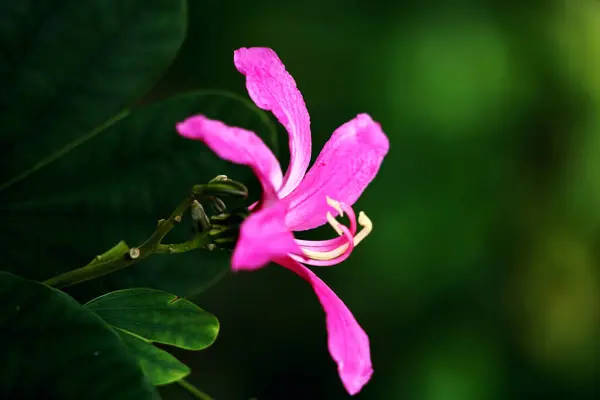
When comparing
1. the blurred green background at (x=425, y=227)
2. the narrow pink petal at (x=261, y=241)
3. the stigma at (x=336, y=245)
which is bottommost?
the blurred green background at (x=425, y=227)

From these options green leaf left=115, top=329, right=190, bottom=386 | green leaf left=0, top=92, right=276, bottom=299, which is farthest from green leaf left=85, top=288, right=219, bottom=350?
green leaf left=0, top=92, right=276, bottom=299

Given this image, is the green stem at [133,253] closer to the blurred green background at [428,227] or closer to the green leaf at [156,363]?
the green leaf at [156,363]

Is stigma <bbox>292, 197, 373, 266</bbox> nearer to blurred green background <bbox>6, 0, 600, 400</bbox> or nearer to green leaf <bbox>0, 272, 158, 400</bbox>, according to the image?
green leaf <bbox>0, 272, 158, 400</bbox>

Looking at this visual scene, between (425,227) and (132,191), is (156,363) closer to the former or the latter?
(132,191)

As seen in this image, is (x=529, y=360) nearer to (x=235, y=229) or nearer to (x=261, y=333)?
(x=261, y=333)

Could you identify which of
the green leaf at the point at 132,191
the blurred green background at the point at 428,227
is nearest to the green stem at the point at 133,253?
the green leaf at the point at 132,191

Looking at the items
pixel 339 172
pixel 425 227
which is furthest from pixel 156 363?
pixel 425 227

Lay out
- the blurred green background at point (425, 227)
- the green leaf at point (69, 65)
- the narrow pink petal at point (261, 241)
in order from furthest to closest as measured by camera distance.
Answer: the blurred green background at point (425, 227), the green leaf at point (69, 65), the narrow pink petal at point (261, 241)
